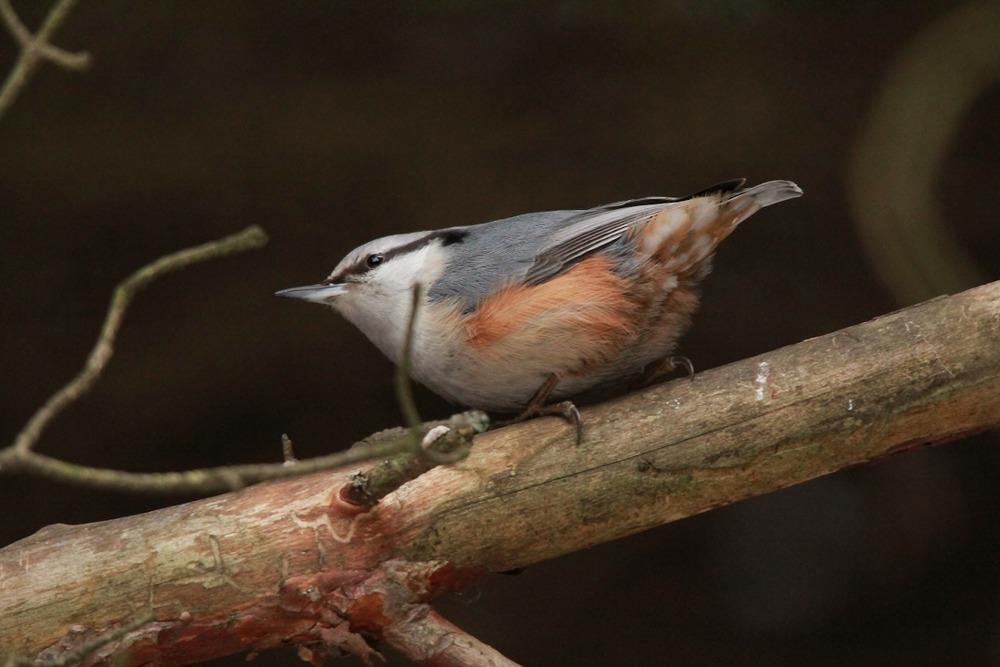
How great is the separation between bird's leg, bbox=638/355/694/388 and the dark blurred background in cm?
73

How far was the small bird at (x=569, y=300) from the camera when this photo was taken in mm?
2117

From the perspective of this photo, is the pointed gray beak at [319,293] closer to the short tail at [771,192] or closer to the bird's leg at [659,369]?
the bird's leg at [659,369]

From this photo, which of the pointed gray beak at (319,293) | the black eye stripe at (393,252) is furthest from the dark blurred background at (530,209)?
the pointed gray beak at (319,293)

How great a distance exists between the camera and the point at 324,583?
1798 millimetres

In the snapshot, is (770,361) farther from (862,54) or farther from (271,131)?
(271,131)

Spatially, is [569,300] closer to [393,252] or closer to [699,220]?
[699,220]

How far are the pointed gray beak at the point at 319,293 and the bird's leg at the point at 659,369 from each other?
28.6 inches

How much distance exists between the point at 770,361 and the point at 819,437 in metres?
0.18

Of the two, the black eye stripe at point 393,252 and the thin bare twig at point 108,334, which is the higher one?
the thin bare twig at point 108,334

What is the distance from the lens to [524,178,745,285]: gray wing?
7.18ft

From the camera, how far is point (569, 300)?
2.12 m

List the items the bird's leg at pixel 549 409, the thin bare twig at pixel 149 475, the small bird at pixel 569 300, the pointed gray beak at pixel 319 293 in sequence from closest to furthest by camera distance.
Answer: the thin bare twig at pixel 149 475 → the bird's leg at pixel 549 409 → the small bird at pixel 569 300 → the pointed gray beak at pixel 319 293

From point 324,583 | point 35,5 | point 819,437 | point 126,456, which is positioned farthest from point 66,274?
point 819,437

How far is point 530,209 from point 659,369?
0.89 meters
